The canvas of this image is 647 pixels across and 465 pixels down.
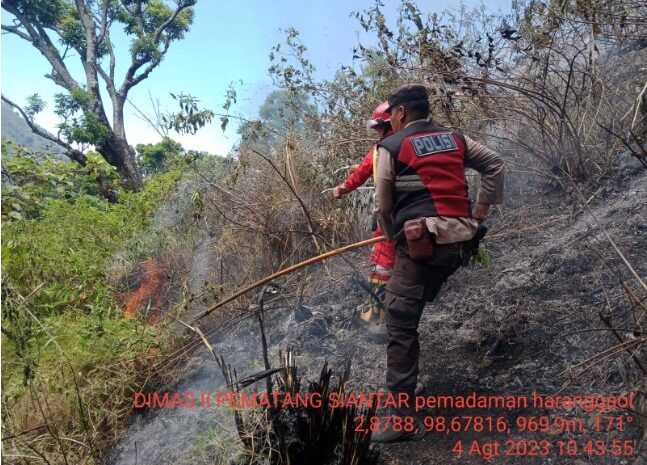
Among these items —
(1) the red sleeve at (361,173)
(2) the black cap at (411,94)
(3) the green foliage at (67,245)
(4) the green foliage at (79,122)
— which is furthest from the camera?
(4) the green foliage at (79,122)

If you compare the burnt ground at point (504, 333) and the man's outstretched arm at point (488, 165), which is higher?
the man's outstretched arm at point (488, 165)

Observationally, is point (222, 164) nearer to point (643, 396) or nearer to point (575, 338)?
point (575, 338)

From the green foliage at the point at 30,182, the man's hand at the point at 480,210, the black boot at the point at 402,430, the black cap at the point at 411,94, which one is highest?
the green foliage at the point at 30,182

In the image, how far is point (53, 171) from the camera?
325 inches

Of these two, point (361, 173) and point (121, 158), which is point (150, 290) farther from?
point (121, 158)

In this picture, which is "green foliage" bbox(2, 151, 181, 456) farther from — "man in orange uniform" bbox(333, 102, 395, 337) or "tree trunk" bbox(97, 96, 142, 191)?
"tree trunk" bbox(97, 96, 142, 191)

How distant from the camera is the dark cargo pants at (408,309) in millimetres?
2637

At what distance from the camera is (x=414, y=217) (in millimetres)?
2674

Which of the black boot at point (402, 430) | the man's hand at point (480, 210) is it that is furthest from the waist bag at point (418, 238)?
the black boot at point (402, 430)

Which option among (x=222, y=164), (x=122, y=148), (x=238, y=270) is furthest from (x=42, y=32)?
(x=238, y=270)

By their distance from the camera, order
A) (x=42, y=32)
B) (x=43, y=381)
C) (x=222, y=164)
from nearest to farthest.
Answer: (x=43, y=381)
(x=222, y=164)
(x=42, y=32)

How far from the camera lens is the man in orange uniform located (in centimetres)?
330

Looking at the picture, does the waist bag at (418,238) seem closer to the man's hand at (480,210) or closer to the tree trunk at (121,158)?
the man's hand at (480,210)

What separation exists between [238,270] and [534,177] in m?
3.39
